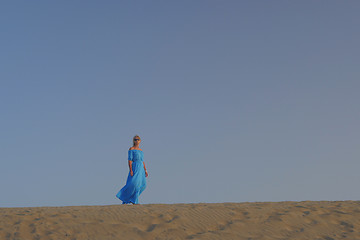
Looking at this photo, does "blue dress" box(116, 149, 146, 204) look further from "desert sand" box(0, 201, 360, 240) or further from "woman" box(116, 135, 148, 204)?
"desert sand" box(0, 201, 360, 240)

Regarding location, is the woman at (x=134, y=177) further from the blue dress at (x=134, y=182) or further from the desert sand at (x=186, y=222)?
the desert sand at (x=186, y=222)

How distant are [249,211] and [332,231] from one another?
2119 millimetres

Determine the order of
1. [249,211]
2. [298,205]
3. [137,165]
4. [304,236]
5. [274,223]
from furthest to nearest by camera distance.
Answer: [137,165] → [298,205] → [249,211] → [274,223] → [304,236]

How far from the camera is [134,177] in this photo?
14.9 m

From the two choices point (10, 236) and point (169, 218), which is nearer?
point (10, 236)

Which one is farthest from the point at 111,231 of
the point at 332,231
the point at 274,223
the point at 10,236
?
the point at 332,231

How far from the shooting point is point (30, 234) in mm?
9797

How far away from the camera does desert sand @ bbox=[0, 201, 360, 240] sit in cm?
961

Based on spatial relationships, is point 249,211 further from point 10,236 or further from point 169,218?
point 10,236

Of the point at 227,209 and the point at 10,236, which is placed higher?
the point at 227,209

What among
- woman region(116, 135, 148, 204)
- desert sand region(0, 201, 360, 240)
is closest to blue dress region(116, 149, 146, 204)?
woman region(116, 135, 148, 204)

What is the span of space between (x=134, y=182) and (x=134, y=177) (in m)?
0.18

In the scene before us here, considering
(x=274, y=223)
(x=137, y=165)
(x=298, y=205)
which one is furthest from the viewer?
(x=137, y=165)

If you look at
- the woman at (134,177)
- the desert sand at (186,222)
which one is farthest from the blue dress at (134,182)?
the desert sand at (186,222)
